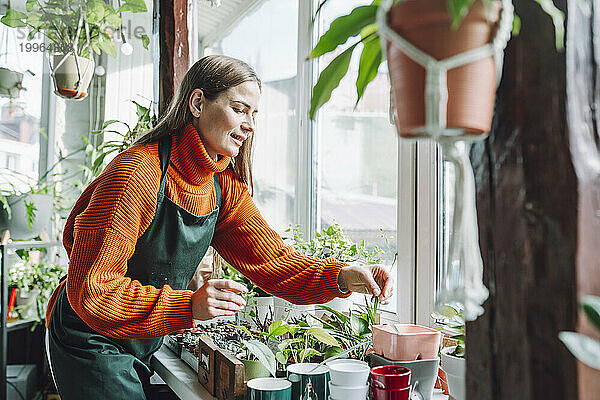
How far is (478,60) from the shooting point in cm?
55

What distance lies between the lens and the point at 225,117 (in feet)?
4.73

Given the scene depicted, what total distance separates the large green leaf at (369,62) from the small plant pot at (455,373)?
644 millimetres

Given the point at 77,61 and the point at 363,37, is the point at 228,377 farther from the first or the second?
the point at 77,61

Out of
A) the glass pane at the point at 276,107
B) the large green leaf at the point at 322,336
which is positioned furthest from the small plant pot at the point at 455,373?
the glass pane at the point at 276,107

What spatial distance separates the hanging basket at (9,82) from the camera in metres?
3.05

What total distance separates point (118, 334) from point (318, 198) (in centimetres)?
137

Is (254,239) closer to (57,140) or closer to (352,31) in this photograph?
(352,31)

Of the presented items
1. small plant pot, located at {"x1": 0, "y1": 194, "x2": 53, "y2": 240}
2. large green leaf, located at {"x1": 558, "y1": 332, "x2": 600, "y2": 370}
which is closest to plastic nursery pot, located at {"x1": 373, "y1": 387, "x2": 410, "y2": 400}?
large green leaf, located at {"x1": 558, "y1": 332, "x2": 600, "y2": 370}

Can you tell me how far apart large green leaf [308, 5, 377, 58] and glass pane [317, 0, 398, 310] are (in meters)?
1.26

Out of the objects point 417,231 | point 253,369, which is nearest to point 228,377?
point 253,369

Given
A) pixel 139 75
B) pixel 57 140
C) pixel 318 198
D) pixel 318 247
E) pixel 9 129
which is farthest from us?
pixel 139 75

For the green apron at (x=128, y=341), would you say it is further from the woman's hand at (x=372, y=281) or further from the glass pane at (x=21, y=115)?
the glass pane at (x=21, y=115)

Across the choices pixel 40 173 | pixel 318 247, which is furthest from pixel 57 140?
pixel 318 247

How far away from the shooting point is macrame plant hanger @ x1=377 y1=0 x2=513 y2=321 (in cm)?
55
